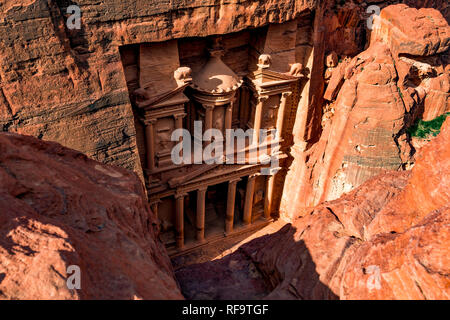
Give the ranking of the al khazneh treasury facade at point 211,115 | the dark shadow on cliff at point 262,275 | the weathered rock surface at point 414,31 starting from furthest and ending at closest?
the weathered rock surface at point 414,31, the al khazneh treasury facade at point 211,115, the dark shadow on cliff at point 262,275

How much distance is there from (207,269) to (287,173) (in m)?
11.1

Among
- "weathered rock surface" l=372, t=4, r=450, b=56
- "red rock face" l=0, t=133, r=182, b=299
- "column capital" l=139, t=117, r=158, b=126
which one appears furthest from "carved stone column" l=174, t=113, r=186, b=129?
"red rock face" l=0, t=133, r=182, b=299

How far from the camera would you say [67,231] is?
340 cm

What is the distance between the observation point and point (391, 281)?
352 centimetres

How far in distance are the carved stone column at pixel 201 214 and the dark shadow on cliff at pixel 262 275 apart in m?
8.81

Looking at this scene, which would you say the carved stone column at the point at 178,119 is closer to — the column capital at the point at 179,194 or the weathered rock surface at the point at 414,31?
the column capital at the point at 179,194

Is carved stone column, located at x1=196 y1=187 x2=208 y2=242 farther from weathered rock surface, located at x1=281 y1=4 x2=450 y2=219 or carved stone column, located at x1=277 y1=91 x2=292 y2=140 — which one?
weathered rock surface, located at x1=281 y1=4 x2=450 y2=219

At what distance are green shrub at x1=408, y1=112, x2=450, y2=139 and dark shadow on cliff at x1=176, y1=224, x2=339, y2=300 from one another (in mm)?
9579

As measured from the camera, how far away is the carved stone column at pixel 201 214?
47.0 feet

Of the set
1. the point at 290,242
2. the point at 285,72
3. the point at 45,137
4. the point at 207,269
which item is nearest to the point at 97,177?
the point at 207,269

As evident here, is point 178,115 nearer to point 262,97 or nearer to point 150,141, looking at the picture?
point 150,141

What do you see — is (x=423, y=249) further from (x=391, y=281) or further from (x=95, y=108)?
(x=95, y=108)

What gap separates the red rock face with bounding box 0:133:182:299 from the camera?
299 centimetres

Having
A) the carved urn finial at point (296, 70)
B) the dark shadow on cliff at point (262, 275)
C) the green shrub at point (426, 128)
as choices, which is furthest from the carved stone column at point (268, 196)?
the dark shadow on cliff at point (262, 275)
